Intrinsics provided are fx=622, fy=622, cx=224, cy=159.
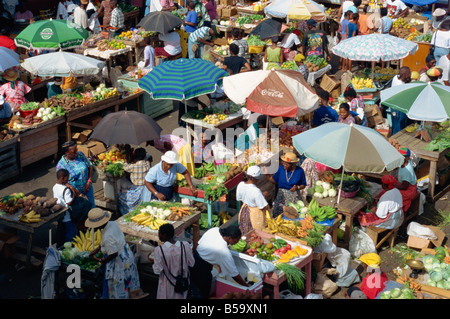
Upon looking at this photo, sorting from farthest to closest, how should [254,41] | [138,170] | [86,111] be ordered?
[254,41] → [86,111] → [138,170]

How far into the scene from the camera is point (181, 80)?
12.0m

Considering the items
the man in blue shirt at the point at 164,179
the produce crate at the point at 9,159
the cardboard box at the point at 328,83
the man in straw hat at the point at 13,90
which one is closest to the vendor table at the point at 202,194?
the man in blue shirt at the point at 164,179

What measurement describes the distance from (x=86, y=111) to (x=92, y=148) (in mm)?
1222

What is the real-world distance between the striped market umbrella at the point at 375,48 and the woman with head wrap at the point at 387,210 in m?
4.28

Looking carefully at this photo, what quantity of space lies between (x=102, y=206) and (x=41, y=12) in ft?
40.4

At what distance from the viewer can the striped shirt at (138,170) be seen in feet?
35.7

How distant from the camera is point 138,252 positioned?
9602 mm

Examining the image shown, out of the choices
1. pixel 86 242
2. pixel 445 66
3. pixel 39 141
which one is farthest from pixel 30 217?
pixel 445 66

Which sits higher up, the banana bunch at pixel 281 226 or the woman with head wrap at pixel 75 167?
the woman with head wrap at pixel 75 167

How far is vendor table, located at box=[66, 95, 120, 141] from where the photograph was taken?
1352 cm

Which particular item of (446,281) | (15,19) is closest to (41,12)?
(15,19)

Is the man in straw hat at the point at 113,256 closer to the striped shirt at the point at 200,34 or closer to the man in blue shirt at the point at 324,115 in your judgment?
the man in blue shirt at the point at 324,115

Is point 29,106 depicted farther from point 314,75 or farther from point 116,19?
point 314,75

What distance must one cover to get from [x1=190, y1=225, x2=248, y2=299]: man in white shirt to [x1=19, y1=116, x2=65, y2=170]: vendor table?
6036 millimetres
